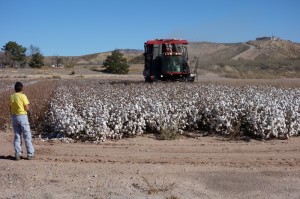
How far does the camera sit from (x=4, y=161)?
8.64 meters

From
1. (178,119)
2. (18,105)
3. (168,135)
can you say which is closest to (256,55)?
(178,119)

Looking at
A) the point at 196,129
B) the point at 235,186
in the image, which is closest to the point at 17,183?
the point at 235,186

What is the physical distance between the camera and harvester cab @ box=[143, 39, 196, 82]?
2483 centimetres

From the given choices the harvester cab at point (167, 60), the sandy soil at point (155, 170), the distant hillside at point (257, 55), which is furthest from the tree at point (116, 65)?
the sandy soil at point (155, 170)

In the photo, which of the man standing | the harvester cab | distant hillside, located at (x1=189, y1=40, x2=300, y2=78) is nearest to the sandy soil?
the man standing

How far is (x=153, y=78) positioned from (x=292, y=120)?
49.2 ft

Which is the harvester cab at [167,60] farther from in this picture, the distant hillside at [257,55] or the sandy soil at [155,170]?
the distant hillside at [257,55]

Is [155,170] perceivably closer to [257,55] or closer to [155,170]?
[155,170]

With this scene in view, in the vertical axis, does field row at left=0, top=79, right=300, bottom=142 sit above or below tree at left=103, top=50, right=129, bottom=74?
below

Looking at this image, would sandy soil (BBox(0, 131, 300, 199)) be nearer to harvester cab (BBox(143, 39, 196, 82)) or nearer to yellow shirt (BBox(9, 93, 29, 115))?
yellow shirt (BBox(9, 93, 29, 115))

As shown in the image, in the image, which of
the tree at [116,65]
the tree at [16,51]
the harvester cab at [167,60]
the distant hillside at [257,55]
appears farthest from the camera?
the tree at [16,51]

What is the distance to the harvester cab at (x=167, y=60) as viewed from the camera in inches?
977

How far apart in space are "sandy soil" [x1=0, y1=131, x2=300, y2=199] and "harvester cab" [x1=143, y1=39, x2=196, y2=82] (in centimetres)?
1448

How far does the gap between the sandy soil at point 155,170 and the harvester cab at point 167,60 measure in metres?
14.5
